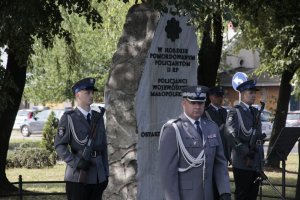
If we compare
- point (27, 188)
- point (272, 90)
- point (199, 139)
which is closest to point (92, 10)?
point (27, 188)

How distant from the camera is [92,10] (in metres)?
13.7

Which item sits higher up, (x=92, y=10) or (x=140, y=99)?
(x=92, y=10)

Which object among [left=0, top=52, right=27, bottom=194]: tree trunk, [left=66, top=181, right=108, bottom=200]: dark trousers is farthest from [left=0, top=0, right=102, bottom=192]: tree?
[left=66, top=181, right=108, bottom=200]: dark trousers

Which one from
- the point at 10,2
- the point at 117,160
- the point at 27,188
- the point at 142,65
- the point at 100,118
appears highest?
the point at 10,2

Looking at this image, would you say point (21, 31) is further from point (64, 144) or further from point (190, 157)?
point (190, 157)

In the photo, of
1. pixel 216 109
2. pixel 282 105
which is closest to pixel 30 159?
pixel 282 105

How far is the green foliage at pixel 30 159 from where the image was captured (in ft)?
70.3

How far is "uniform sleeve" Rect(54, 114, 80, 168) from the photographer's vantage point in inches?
309

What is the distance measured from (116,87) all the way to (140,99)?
14.1 inches

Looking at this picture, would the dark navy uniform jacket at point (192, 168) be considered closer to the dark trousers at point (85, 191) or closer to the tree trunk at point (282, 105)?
the dark trousers at point (85, 191)

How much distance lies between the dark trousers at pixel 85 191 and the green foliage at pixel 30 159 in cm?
1357

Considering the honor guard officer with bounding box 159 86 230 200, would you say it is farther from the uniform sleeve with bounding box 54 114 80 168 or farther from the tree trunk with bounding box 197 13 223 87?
the tree trunk with bounding box 197 13 223 87

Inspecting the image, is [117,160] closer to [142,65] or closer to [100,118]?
[100,118]

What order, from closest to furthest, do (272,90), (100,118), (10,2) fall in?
(100,118), (10,2), (272,90)
